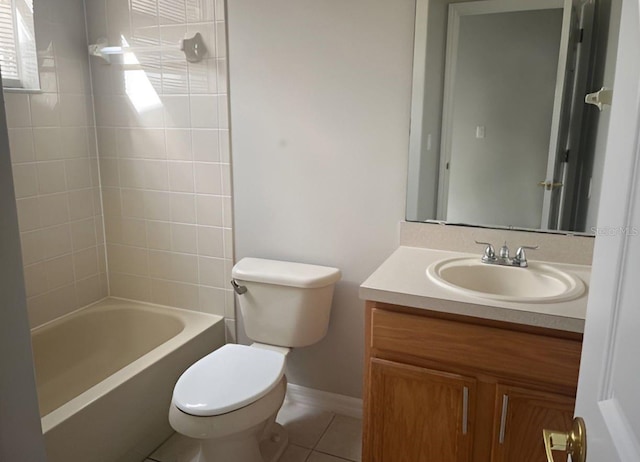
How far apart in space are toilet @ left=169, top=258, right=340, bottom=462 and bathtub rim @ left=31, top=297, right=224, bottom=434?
10.3 inches

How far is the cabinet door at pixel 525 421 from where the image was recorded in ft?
4.75

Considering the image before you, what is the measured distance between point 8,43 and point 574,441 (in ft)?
8.10

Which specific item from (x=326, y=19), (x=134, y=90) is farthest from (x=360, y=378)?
(x=134, y=90)

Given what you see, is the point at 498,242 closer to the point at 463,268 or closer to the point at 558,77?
the point at 463,268

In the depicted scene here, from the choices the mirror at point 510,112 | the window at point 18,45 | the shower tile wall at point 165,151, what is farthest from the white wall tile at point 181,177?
the mirror at point 510,112

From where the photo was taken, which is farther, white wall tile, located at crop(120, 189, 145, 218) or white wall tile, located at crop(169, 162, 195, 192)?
white wall tile, located at crop(120, 189, 145, 218)

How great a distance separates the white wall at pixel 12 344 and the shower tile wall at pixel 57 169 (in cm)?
184

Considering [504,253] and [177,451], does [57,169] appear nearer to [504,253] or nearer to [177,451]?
[177,451]

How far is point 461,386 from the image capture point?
5.07 ft

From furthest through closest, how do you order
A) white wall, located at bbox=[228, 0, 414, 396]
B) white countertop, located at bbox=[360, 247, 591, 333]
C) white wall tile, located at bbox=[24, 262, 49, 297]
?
white wall tile, located at bbox=[24, 262, 49, 297] → white wall, located at bbox=[228, 0, 414, 396] → white countertop, located at bbox=[360, 247, 591, 333]

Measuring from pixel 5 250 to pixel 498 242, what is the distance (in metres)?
1.69

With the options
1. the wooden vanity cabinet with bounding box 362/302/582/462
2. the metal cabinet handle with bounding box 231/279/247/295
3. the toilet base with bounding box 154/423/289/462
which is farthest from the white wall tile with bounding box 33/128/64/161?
the wooden vanity cabinet with bounding box 362/302/582/462

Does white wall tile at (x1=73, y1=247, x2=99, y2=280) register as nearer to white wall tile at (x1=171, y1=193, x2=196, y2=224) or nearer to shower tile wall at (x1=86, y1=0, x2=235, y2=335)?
shower tile wall at (x1=86, y1=0, x2=235, y2=335)

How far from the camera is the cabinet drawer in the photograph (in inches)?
55.8
